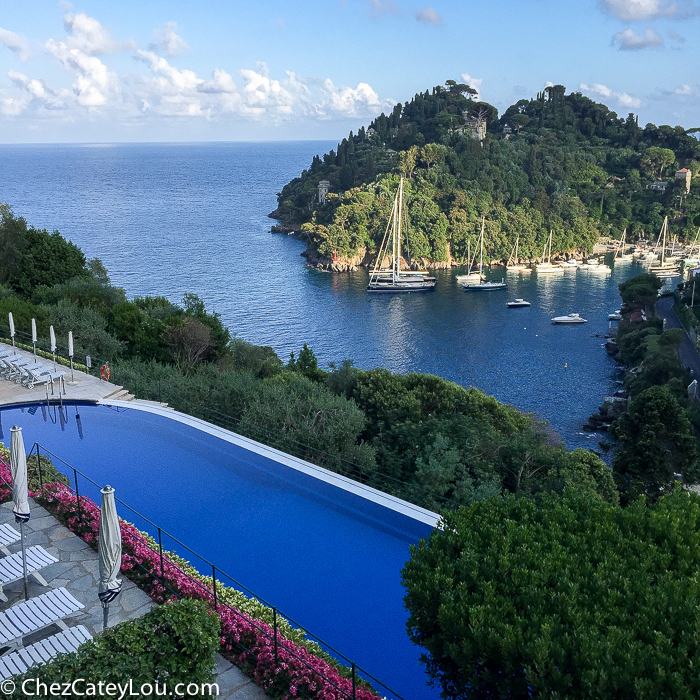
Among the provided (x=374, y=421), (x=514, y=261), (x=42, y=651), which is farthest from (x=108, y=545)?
(x=514, y=261)

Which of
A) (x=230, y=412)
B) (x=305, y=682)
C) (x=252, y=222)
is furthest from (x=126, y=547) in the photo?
(x=252, y=222)

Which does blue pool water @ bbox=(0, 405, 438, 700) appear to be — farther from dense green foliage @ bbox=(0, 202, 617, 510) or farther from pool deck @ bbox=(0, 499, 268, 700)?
pool deck @ bbox=(0, 499, 268, 700)

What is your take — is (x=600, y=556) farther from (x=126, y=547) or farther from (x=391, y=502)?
(x=126, y=547)

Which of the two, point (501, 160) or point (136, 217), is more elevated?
point (501, 160)

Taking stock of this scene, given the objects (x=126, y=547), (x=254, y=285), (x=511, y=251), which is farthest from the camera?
(x=511, y=251)

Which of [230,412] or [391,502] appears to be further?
[230,412]

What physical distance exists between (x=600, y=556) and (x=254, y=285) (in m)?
54.0

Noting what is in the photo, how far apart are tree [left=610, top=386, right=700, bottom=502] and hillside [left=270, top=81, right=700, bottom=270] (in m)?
50.1

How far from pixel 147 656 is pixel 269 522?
4.81 m

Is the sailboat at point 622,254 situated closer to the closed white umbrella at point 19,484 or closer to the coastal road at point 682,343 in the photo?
the coastal road at point 682,343

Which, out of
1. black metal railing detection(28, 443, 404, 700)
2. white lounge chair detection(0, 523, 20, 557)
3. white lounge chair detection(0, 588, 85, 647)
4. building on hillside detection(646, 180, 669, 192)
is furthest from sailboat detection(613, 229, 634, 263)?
white lounge chair detection(0, 588, 85, 647)

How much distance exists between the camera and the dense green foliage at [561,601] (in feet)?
14.5

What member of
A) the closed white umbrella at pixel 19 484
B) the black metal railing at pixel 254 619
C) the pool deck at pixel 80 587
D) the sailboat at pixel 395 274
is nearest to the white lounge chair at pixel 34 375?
the black metal railing at pixel 254 619

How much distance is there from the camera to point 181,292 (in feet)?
177
